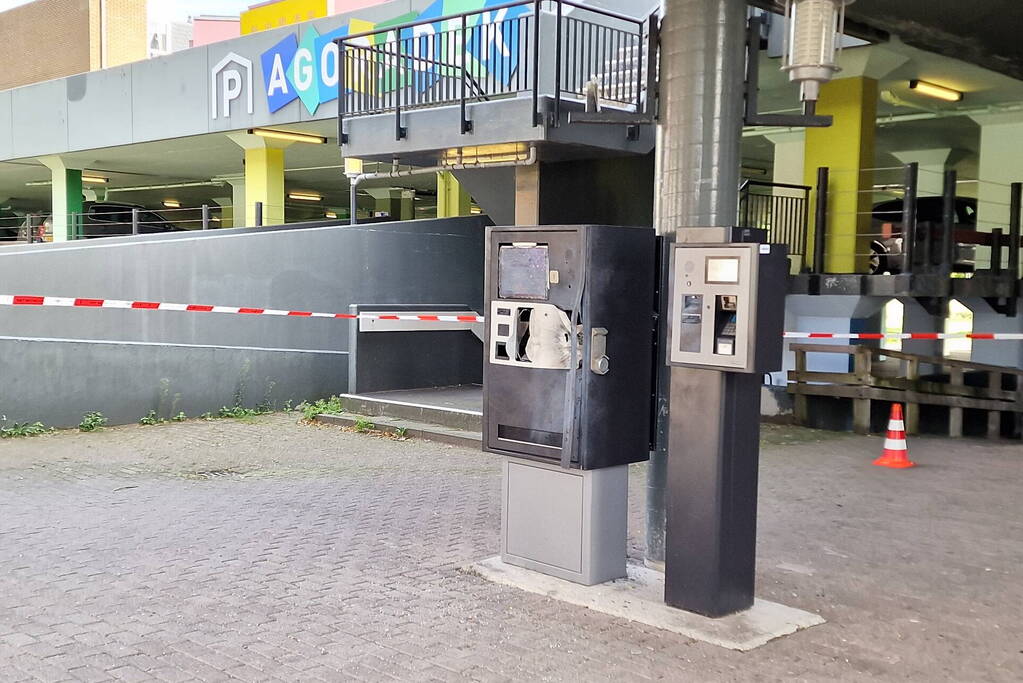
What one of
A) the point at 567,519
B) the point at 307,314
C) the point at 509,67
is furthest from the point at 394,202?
the point at 567,519

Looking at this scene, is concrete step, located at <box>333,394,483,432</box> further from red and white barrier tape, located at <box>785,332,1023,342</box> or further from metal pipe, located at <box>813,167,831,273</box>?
metal pipe, located at <box>813,167,831,273</box>

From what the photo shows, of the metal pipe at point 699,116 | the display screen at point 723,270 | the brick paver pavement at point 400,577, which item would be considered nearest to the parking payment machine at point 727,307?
the display screen at point 723,270

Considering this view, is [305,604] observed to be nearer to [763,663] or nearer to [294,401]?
[763,663]

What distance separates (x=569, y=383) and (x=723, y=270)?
104 centimetres

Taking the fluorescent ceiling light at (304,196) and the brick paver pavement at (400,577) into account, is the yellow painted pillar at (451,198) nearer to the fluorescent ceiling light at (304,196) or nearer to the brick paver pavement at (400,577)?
the brick paver pavement at (400,577)

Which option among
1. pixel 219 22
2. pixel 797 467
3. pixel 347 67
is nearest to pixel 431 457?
pixel 797 467

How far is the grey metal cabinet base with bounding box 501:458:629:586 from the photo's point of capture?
18.6ft

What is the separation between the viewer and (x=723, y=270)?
5.19m

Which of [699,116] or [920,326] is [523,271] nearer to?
[699,116]

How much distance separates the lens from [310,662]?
461 centimetres

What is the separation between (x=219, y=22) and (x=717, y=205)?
110ft

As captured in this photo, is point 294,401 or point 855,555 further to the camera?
point 294,401

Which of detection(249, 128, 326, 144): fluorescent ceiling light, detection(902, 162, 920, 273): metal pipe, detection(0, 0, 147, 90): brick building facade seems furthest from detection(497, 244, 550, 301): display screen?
detection(0, 0, 147, 90): brick building facade

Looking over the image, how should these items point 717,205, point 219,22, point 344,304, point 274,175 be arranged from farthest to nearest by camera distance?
point 219,22, point 274,175, point 344,304, point 717,205
